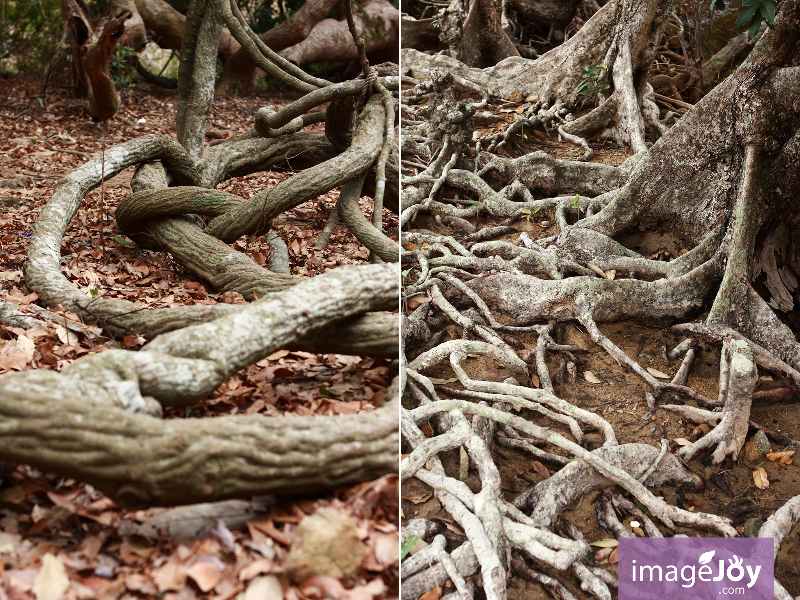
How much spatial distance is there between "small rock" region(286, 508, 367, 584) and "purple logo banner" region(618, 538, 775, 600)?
842mm

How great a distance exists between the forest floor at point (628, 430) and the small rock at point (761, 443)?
2 centimetres

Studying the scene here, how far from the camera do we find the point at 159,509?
4.17ft

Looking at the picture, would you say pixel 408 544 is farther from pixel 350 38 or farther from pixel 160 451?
pixel 350 38

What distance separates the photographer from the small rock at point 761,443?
84.7 inches

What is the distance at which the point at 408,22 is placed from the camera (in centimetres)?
635

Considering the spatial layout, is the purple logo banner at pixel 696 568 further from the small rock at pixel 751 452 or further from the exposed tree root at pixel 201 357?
the exposed tree root at pixel 201 357

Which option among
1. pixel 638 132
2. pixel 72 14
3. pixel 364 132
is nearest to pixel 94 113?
pixel 72 14

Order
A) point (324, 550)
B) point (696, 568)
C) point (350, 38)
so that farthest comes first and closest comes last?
point (350, 38) < point (696, 568) < point (324, 550)

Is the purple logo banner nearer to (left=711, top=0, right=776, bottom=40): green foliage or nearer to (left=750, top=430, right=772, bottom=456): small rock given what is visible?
(left=750, top=430, right=772, bottom=456): small rock

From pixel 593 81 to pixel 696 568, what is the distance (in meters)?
3.81

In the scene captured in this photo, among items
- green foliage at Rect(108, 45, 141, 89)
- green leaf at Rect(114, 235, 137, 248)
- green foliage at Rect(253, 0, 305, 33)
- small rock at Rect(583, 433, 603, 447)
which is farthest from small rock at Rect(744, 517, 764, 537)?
green foliage at Rect(253, 0, 305, 33)

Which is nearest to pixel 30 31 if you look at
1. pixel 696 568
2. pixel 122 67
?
pixel 122 67

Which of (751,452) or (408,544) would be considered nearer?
(408,544)

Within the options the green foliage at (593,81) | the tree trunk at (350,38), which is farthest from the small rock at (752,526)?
the tree trunk at (350,38)
